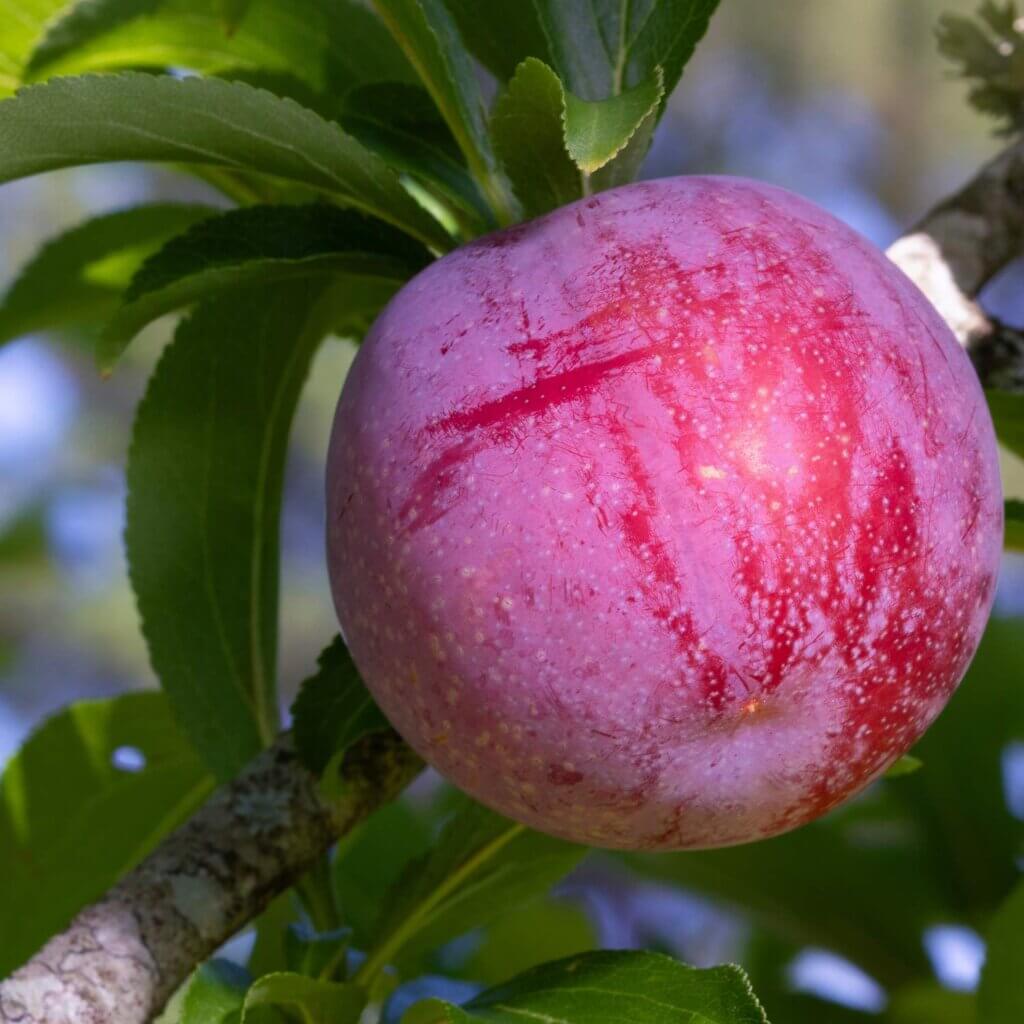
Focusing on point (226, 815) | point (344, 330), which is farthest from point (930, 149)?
point (226, 815)

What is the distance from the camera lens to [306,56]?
89 centimetres

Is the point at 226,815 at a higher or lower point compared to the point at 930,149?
higher

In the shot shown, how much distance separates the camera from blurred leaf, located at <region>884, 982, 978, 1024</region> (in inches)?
41.5

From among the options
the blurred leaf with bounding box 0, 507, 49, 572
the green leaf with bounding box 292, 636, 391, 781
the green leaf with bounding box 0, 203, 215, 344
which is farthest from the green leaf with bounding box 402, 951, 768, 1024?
the blurred leaf with bounding box 0, 507, 49, 572

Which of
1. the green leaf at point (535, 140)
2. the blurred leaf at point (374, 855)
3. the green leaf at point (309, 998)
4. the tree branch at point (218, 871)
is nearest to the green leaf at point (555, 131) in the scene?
the green leaf at point (535, 140)

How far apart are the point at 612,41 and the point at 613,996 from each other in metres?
0.50

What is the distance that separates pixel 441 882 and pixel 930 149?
12.5ft

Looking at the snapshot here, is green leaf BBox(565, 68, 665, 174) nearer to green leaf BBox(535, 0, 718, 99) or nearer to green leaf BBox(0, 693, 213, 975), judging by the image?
green leaf BBox(535, 0, 718, 99)

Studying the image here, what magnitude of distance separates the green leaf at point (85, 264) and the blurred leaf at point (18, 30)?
0.47 ft

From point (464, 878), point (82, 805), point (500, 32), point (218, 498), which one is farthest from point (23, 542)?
point (500, 32)

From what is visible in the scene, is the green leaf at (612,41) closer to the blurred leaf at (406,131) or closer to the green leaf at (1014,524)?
the blurred leaf at (406,131)

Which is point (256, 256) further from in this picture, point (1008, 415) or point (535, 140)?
point (1008, 415)

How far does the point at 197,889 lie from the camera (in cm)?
69

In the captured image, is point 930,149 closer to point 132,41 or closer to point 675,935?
point 675,935
